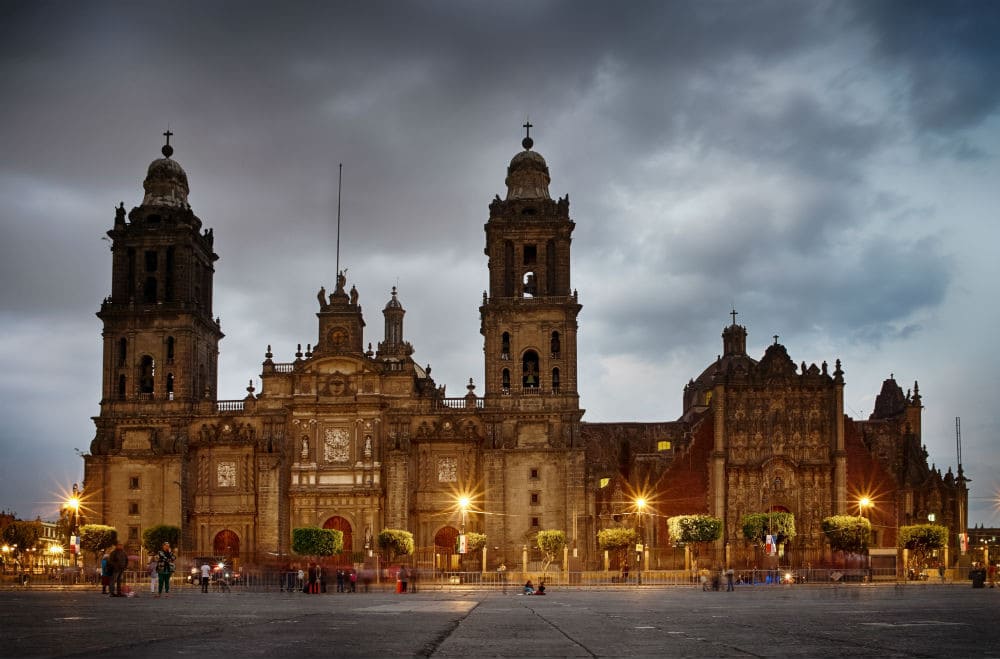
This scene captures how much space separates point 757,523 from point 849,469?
8.85 m

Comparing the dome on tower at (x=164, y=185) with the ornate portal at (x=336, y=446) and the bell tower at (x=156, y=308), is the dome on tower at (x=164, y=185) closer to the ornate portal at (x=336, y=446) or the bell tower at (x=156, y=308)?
the bell tower at (x=156, y=308)

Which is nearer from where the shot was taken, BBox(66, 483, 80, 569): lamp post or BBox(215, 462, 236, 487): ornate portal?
BBox(66, 483, 80, 569): lamp post

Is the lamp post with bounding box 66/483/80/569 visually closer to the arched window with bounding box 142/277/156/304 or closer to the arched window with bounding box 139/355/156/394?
the arched window with bounding box 139/355/156/394

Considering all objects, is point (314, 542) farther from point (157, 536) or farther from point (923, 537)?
point (923, 537)

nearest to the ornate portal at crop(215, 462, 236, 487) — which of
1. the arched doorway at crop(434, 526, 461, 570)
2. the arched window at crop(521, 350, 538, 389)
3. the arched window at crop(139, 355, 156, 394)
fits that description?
Answer: the arched window at crop(139, 355, 156, 394)

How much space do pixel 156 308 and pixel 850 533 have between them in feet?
141

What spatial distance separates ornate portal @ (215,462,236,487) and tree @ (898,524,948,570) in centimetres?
3903

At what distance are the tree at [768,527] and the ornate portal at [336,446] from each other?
77.8 ft

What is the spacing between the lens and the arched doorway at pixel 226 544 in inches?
2928

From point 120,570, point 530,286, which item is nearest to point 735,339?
point 530,286

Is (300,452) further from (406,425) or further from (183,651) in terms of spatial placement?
(183,651)

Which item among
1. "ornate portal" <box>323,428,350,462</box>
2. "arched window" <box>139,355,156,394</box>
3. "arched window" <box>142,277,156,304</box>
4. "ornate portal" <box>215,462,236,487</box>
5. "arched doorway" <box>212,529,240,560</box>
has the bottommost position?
"arched doorway" <box>212,529,240,560</box>

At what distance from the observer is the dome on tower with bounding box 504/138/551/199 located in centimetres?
7756

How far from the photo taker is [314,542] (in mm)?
67438
